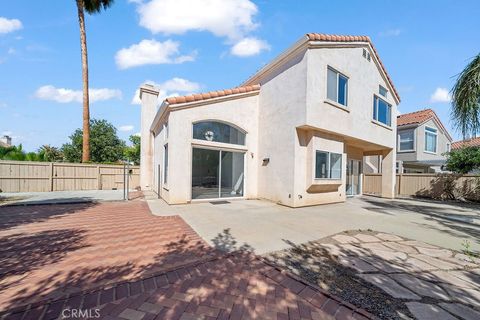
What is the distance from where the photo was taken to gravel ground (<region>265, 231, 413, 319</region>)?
2742mm

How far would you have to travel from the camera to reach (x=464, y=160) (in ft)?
43.2

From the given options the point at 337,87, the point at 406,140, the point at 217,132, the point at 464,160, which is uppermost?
the point at 337,87

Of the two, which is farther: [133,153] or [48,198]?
[133,153]

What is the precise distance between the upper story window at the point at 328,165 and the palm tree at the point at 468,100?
16.3 ft

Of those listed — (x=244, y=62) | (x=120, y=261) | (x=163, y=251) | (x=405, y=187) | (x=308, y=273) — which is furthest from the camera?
(x=405, y=187)

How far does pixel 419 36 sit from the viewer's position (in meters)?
8.47

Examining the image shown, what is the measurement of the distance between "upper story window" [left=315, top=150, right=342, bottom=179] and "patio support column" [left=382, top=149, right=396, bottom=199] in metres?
5.82

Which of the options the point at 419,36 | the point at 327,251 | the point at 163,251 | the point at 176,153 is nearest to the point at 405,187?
the point at 419,36

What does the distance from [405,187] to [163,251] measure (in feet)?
56.6

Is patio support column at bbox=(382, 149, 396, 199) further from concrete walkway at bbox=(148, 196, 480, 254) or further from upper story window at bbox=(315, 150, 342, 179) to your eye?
upper story window at bbox=(315, 150, 342, 179)

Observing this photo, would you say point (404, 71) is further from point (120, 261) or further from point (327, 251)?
point (120, 261)

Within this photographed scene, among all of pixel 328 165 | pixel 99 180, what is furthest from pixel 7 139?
pixel 328 165

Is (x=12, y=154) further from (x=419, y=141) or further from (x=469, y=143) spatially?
(x=469, y=143)

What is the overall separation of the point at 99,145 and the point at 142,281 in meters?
26.8
